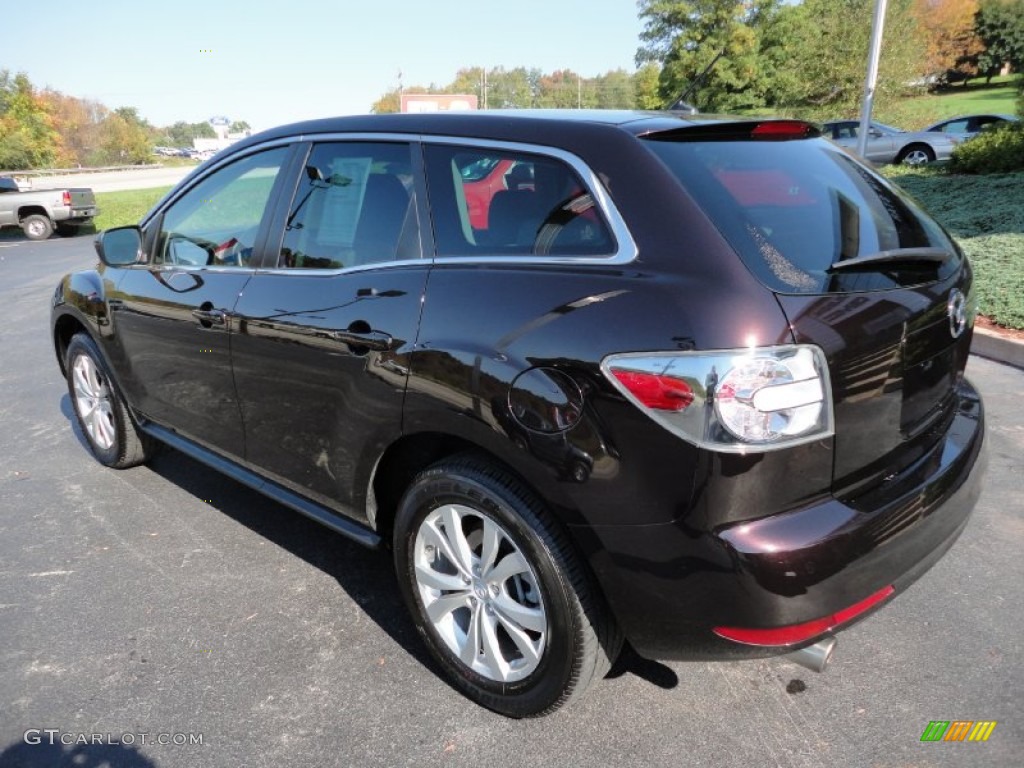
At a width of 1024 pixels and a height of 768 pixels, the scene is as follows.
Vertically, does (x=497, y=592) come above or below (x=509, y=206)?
below

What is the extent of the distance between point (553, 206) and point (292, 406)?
129cm

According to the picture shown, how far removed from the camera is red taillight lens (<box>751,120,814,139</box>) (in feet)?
7.82

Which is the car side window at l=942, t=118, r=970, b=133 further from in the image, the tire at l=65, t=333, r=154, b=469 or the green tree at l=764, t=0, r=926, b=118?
the tire at l=65, t=333, r=154, b=469

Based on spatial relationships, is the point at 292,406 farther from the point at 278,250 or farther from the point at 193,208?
the point at 193,208

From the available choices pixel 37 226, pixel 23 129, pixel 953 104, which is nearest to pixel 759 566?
pixel 37 226

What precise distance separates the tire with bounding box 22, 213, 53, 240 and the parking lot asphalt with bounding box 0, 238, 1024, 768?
59.1 feet

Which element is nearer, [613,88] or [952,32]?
[952,32]

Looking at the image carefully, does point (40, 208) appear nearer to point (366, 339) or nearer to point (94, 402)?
point (94, 402)

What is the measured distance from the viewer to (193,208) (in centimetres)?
356

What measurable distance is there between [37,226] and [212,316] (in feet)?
62.4

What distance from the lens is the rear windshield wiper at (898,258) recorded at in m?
2.00

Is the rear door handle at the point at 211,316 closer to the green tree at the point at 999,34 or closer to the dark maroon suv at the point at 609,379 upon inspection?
the dark maroon suv at the point at 609,379

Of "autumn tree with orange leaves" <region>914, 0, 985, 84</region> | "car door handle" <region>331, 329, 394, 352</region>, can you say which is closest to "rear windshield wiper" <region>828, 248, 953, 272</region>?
"car door handle" <region>331, 329, 394, 352</region>

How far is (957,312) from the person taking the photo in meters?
2.32
